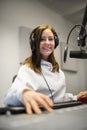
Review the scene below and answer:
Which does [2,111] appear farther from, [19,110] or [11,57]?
[11,57]

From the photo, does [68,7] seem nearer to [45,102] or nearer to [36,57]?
[36,57]

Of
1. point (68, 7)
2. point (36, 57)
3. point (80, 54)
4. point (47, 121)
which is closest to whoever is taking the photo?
point (47, 121)

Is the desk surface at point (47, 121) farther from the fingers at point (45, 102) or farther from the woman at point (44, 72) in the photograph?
the woman at point (44, 72)

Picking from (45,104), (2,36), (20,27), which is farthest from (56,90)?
(20,27)

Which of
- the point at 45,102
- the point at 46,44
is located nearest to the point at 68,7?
the point at 46,44

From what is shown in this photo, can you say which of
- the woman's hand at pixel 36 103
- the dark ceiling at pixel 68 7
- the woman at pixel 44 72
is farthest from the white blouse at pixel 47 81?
the dark ceiling at pixel 68 7

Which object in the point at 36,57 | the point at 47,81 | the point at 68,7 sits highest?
the point at 68,7

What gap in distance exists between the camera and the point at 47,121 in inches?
11.3

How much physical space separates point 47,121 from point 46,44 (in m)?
0.94

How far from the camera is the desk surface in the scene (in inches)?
10.2

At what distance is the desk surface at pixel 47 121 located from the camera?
10.2 inches

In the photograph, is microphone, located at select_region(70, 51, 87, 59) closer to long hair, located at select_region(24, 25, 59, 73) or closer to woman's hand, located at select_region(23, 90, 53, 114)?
long hair, located at select_region(24, 25, 59, 73)

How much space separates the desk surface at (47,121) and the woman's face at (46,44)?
2.84ft

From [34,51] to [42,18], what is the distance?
2.54 metres
